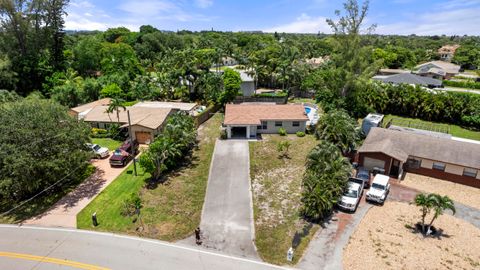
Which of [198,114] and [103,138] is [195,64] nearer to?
[198,114]

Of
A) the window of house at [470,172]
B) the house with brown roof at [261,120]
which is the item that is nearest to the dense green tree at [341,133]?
the house with brown roof at [261,120]

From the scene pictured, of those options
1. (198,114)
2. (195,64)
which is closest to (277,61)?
(195,64)

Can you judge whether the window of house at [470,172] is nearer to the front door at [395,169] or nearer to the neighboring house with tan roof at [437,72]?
the front door at [395,169]

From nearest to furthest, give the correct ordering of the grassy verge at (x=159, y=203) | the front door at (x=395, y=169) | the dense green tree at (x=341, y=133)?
the grassy verge at (x=159, y=203) < the front door at (x=395, y=169) < the dense green tree at (x=341, y=133)

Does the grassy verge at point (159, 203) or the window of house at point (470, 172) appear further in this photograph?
the window of house at point (470, 172)

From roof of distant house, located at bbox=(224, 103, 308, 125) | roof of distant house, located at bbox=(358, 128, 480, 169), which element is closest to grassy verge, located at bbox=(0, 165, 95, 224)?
roof of distant house, located at bbox=(224, 103, 308, 125)

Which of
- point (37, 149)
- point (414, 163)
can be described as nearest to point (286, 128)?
point (414, 163)

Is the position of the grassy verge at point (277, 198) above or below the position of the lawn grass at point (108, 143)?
below

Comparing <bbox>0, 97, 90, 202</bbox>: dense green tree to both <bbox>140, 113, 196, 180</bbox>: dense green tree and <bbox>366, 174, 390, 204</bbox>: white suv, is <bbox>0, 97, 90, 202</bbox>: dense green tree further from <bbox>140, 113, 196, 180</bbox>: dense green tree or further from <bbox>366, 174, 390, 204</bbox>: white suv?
<bbox>366, 174, 390, 204</bbox>: white suv
